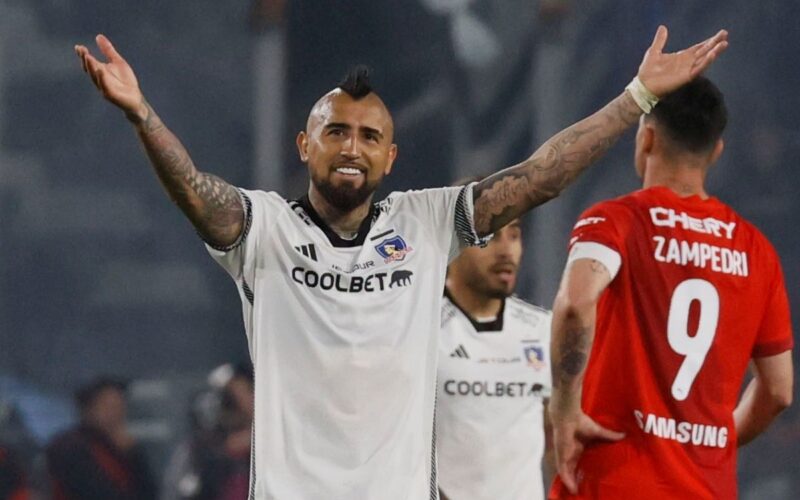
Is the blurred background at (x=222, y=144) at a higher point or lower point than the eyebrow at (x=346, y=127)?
higher

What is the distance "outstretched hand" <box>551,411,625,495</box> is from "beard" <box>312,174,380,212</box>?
0.72 meters

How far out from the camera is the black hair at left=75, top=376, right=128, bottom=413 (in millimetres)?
6211

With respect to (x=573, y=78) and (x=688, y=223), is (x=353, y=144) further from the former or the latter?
(x=573, y=78)

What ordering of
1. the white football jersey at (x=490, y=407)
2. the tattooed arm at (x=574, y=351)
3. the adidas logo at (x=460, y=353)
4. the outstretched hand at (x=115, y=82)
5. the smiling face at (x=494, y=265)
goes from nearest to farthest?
the outstretched hand at (x=115, y=82), the tattooed arm at (x=574, y=351), the white football jersey at (x=490, y=407), the adidas logo at (x=460, y=353), the smiling face at (x=494, y=265)

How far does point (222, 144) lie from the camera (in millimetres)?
6582

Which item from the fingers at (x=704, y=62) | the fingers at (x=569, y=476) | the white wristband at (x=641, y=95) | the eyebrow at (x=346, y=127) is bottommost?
the fingers at (x=569, y=476)

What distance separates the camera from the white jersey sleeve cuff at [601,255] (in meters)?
3.27

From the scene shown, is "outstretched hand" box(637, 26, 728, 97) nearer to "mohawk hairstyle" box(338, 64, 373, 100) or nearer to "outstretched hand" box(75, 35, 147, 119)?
A: "mohawk hairstyle" box(338, 64, 373, 100)

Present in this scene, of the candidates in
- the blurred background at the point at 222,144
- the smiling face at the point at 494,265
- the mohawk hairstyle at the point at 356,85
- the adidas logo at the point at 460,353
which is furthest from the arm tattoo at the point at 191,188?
the blurred background at the point at 222,144

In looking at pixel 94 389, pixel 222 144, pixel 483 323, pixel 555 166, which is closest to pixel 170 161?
pixel 555 166

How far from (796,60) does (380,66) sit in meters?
2.19

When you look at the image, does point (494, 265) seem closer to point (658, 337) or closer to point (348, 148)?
point (658, 337)

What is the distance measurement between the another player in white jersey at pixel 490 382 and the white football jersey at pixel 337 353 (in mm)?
1143

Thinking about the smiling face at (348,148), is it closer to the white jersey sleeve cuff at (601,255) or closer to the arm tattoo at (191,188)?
the arm tattoo at (191,188)
